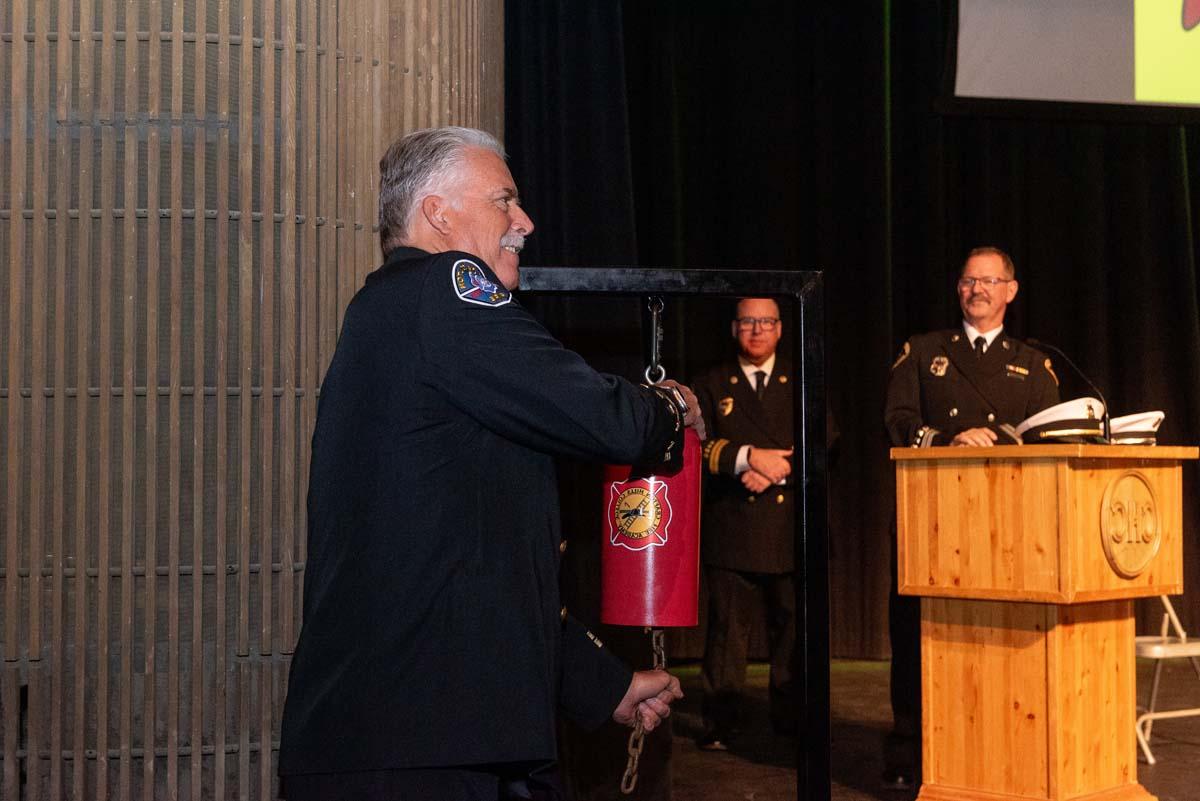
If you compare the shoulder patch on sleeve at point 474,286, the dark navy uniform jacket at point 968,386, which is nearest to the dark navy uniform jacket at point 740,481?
the dark navy uniform jacket at point 968,386

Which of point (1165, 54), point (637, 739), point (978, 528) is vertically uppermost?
point (1165, 54)

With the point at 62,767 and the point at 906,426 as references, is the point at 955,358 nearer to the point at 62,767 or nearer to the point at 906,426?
the point at 906,426

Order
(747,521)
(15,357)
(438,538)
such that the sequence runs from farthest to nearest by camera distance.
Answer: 1. (747,521)
2. (15,357)
3. (438,538)

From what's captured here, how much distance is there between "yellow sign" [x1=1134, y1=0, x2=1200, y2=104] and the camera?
206 inches

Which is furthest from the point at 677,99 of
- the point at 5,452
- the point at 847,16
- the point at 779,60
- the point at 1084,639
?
the point at 5,452

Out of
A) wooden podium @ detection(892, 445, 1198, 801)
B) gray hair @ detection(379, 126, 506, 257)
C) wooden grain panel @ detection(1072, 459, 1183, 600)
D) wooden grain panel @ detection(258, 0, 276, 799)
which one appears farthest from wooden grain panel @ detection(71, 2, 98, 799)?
wooden grain panel @ detection(1072, 459, 1183, 600)

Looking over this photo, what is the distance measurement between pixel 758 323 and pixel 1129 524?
163cm

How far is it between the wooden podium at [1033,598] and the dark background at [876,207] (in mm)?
2471

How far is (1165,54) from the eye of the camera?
209 inches

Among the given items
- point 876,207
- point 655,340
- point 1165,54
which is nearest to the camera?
point 655,340

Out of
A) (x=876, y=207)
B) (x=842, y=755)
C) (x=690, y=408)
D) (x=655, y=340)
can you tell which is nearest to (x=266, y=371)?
(x=655, y=340)

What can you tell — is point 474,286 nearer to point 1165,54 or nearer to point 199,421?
point 199,421

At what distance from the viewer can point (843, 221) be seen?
595 centimetres

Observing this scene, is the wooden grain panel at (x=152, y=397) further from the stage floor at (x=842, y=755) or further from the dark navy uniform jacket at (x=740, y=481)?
the dark navy uniform jacket at (x=740, y=481)
